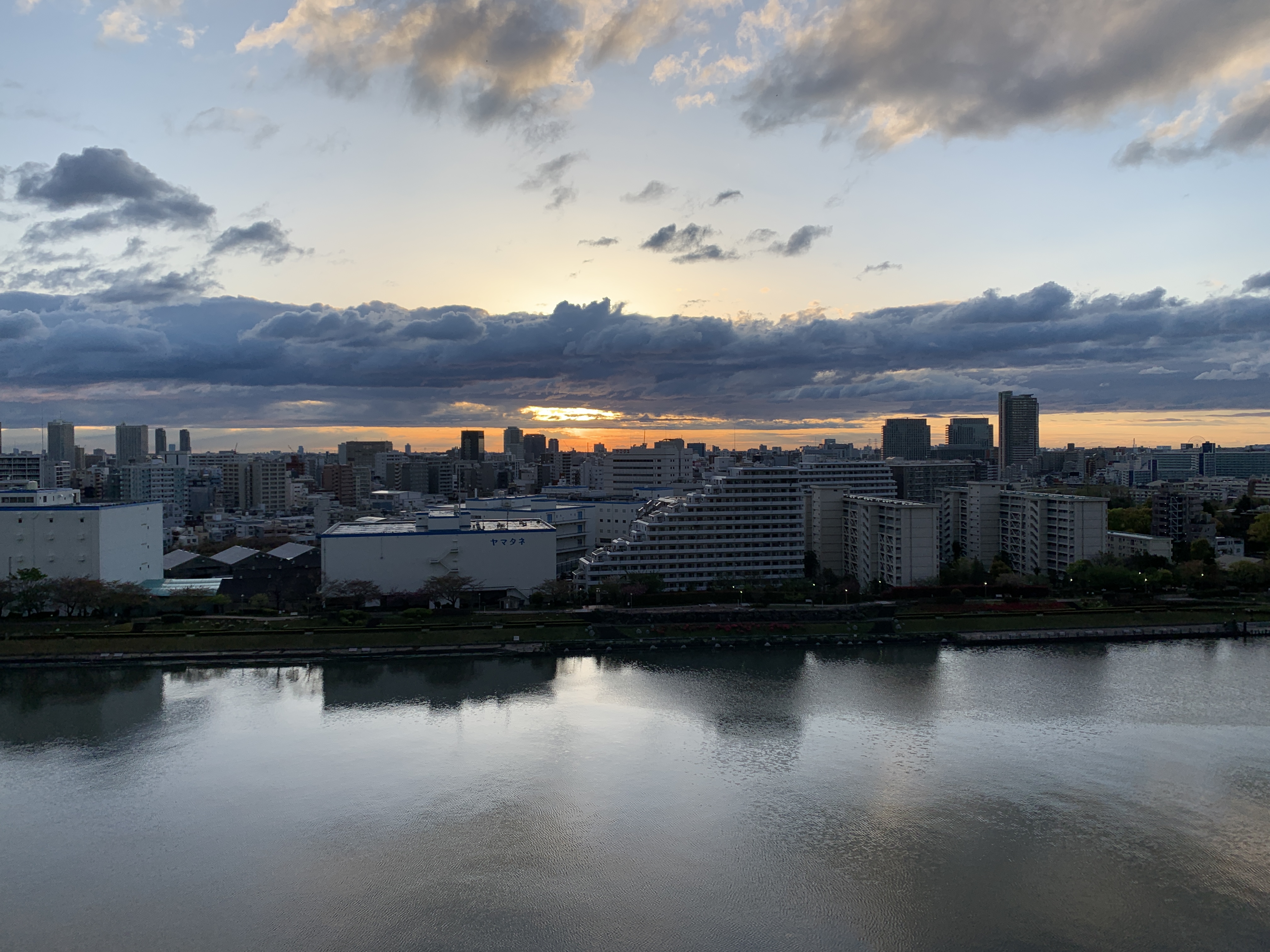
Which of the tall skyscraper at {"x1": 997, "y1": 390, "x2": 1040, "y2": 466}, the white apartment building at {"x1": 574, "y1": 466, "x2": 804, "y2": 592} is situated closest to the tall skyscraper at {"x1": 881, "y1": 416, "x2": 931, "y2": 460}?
the tall skyscraper at {"x1": 997, "y1": 390, "x2": 1040, "y2": 466}

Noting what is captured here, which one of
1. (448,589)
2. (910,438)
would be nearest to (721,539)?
(448,589)

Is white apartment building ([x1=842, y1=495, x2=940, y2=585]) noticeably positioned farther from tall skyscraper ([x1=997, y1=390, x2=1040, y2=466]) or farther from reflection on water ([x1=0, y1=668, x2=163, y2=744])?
tall skyscraper ([x1=997, y1=390, x2=1040, y2=466])

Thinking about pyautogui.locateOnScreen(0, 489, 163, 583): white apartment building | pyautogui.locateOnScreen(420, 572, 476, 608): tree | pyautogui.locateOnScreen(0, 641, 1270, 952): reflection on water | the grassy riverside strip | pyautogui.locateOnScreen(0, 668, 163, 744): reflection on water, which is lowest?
pyautogui.locateOnScreen(0, 641, 1270, 952): reflection on water

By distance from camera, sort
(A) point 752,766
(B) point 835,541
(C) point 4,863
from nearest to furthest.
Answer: (C) point 4,863 < (A) point 752,766 < (B) point 835,541

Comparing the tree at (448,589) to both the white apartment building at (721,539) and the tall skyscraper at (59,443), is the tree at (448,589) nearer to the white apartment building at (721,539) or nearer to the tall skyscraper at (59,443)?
the white apartment building at (721,539)

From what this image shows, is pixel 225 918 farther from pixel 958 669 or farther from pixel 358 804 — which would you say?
pixel 958 669

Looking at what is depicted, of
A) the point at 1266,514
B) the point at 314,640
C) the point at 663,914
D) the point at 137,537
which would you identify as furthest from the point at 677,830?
the point at 1266,514
